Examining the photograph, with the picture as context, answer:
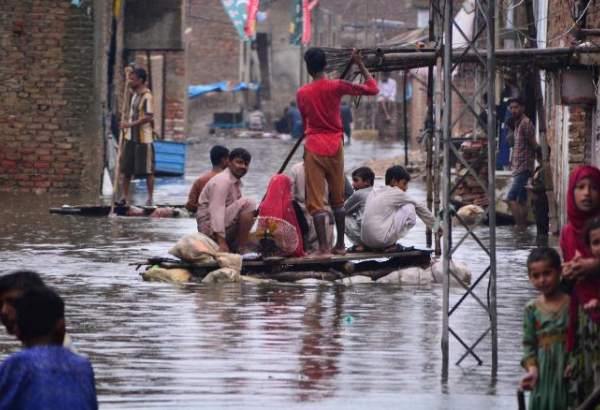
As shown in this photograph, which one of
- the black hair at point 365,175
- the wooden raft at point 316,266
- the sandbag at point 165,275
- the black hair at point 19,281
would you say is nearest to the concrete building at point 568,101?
the black hair at point 365,175

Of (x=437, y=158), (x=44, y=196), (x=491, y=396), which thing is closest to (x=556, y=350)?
(x=491, y=396)

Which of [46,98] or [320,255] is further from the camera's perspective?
[46,98]

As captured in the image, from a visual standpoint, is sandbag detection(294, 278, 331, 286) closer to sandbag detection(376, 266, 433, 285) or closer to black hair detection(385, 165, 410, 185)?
sandbag detection(376, 266, 433, 285)

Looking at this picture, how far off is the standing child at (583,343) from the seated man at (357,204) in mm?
7047

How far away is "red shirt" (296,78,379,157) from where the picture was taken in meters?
13.4

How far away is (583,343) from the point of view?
265 inches

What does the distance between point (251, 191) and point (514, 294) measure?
11.9 metres

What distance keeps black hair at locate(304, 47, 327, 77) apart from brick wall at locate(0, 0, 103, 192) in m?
10.6

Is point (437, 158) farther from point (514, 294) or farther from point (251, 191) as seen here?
point (251, 191)

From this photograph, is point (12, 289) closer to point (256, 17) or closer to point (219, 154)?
point (219, 154)

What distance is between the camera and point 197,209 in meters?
13.8

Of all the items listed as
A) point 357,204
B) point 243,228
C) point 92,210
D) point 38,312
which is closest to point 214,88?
point 92,210

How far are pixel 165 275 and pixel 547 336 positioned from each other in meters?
6.73

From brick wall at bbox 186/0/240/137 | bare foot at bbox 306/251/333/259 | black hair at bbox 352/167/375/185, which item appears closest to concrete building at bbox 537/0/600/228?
black hair at bbox 352/167/375/185
